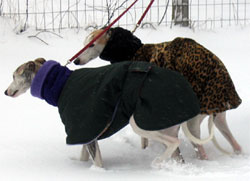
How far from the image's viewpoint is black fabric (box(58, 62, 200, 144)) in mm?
3562

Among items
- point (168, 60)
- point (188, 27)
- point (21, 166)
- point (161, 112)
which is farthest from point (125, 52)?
point (188, 27)

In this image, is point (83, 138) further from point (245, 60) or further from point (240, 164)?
point (245, 60)

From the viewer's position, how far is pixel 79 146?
16.2ft

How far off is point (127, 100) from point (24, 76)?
3.64 ft

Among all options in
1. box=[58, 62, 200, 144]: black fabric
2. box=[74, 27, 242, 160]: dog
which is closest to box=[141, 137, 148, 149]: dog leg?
box=[74, 27, 242, 160]: dog

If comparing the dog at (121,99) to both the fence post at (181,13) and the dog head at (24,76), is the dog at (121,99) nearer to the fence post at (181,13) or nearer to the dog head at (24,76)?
the dog head at (24,76)

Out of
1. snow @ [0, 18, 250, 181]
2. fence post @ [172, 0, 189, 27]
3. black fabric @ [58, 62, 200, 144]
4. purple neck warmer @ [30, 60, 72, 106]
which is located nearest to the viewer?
black fabric @ [58, 62, 200, 144]

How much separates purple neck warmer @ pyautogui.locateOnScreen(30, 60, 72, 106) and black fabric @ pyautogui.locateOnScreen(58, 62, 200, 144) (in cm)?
16

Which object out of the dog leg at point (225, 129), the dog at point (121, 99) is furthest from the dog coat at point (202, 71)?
the dog leg at point (225, 129)

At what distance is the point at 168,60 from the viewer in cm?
412

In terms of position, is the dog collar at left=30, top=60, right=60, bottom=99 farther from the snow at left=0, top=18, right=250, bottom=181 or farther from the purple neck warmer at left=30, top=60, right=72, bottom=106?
the snow at left=0, top=18, right=250, bottom=181

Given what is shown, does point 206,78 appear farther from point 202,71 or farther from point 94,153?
point 94,153

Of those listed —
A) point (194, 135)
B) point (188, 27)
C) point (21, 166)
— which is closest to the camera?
point (21, 166)

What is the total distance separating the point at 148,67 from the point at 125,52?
826 millimetres
